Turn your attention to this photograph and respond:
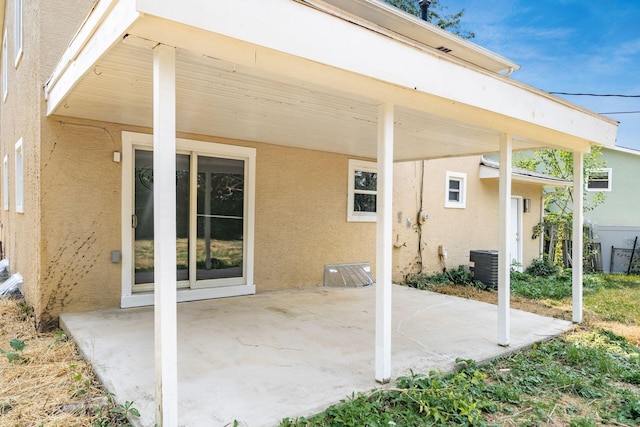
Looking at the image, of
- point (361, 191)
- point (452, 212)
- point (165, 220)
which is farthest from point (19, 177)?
point (452, 212)

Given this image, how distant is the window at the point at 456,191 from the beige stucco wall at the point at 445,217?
124mm

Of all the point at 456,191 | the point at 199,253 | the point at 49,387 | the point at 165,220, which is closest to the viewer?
the point at 165,220

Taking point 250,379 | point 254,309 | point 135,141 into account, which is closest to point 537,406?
point 250,379

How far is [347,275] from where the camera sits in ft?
25.2

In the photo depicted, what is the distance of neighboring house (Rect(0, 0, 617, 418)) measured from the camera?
7.64ft

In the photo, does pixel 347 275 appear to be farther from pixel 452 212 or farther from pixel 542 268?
pixel 542 268

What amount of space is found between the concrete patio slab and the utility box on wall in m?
3.08

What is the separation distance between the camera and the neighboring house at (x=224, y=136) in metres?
2.33

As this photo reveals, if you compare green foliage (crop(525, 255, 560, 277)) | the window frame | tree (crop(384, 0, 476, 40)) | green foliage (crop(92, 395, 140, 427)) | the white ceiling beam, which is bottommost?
green foliage (crop(525, 255, 560, 277))

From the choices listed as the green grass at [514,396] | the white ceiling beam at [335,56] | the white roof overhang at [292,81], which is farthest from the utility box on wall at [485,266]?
the white ceiling beam at [335,56]

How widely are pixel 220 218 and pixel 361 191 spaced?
318cm

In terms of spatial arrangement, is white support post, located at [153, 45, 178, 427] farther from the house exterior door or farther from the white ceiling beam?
the house exterior door

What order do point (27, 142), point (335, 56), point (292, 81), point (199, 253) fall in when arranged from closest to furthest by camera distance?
point (335, 56), point (292, 81), point (27, 142), point (199, 253)

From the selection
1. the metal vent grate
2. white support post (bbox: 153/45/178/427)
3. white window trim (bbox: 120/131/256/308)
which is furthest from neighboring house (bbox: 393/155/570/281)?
white support post (bbox: 153/45/178/427)
